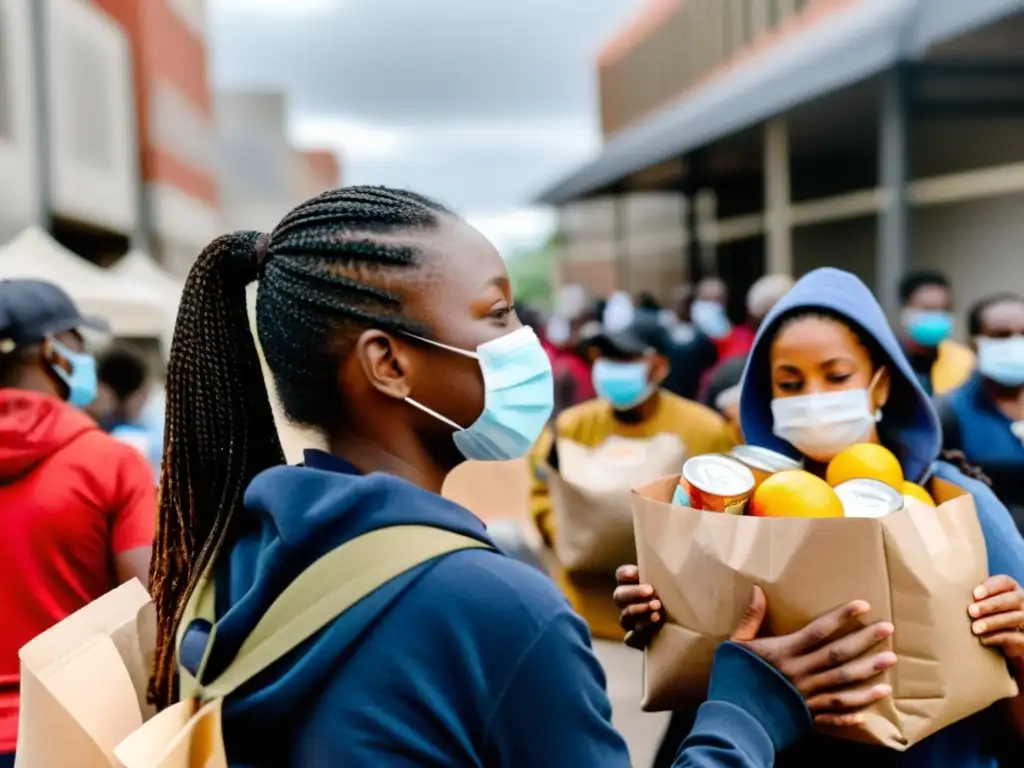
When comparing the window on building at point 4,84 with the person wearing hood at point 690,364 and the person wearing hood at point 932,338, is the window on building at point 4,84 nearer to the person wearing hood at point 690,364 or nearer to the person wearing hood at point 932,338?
the person wearing hood at point 690,364

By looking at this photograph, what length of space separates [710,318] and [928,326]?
4.08 m

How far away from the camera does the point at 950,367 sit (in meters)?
5.48

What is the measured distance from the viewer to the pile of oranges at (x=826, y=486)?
1.63 m

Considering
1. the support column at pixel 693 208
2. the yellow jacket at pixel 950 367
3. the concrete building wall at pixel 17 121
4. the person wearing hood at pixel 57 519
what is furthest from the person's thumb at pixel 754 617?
the support column at pixel 693 208

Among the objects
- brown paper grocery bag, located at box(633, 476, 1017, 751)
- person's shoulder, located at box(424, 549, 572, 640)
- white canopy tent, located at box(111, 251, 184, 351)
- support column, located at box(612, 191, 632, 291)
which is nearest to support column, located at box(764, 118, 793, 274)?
support column, located at box(612, 191, 632, 291)

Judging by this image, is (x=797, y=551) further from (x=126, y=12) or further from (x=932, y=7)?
(x=126, y=12)

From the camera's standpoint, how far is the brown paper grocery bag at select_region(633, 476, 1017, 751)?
147cm

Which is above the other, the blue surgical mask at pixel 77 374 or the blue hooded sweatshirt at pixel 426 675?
the blue surgical mask at pixel 77 374

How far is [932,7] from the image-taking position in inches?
310

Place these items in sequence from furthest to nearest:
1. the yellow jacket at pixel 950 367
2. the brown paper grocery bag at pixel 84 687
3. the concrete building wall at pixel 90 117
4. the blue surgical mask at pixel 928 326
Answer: the concrete building wall at pixel 90 117, the blue surgical mask at pixel 928 326, the yellow jacket at pixel 950 367, the brown paper grocery bag at pixel 84 687

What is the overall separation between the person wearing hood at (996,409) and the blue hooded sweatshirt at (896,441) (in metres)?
1.17

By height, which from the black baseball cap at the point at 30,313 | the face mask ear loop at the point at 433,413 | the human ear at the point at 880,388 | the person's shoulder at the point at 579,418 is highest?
the black baseball cap at the point at 30,313

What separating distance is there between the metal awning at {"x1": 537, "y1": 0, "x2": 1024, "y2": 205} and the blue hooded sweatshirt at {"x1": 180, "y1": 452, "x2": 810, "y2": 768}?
6.85 m

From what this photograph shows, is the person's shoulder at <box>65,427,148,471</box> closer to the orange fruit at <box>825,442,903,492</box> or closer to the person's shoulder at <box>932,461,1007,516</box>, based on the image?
the orange fruit at <box>825,442,903,492</box>
